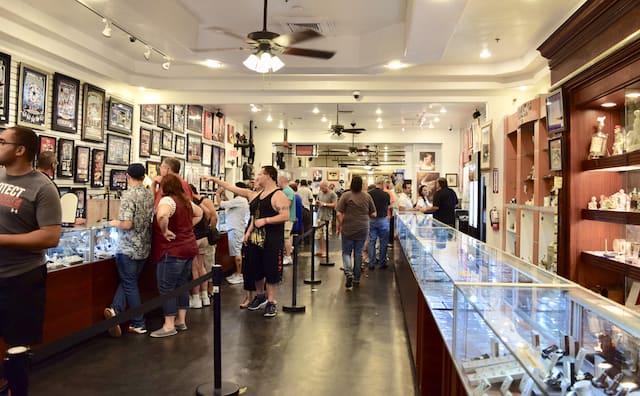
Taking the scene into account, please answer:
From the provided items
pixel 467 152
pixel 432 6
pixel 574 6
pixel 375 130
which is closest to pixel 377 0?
pixel 432 6

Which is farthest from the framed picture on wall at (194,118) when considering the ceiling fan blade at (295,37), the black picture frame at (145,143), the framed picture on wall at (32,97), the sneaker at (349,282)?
the sneaker at (349,282)

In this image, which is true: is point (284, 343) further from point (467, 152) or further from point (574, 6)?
point (467, 152)

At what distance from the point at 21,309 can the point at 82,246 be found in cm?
211

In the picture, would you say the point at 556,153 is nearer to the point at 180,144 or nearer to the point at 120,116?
the point at 120,116

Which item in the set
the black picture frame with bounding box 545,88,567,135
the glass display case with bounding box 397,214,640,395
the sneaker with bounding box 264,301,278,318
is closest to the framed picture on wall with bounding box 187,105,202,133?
the sneaker with bounding box 264,301,278,318

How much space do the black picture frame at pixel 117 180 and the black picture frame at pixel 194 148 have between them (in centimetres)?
269

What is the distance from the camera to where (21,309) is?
247cm

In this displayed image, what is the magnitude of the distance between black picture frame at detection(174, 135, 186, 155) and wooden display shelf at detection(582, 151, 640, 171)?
28.0ft

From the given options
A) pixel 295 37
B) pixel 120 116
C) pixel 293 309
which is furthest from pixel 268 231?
pixel 120 116

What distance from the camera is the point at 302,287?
6.89 m

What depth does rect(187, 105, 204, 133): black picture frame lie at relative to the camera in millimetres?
11680

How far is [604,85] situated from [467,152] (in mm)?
9590

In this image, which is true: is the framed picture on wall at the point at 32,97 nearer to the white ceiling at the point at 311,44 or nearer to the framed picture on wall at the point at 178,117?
the white ceiling at the point at 311,44

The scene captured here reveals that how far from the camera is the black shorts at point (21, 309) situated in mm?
2436
